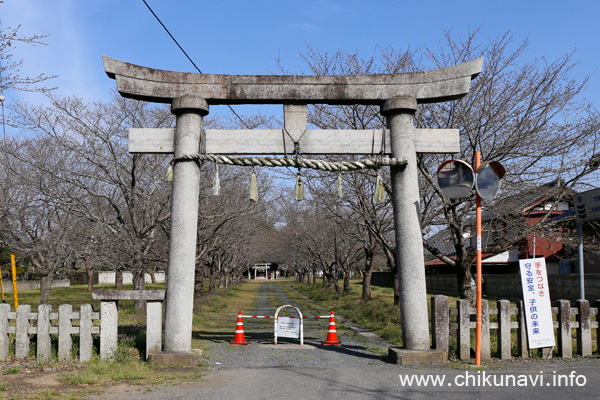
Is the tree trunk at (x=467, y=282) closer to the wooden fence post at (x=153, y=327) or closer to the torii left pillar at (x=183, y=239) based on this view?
the torii left pillar at (x=183, y=239)

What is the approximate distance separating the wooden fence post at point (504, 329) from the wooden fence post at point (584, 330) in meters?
1.51

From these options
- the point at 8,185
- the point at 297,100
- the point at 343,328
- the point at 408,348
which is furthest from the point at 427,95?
the point at 8,185

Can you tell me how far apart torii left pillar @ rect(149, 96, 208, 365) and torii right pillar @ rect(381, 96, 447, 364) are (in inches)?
Result: 148

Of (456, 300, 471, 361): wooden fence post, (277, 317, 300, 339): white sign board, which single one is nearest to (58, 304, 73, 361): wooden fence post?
(277, 317, 300, 339): white sign board

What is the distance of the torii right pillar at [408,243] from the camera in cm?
911

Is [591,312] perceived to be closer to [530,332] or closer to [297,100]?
[530,332]

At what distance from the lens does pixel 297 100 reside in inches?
385

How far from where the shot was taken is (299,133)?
966 centimetres

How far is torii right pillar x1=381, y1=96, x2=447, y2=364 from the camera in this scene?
29.9 ft

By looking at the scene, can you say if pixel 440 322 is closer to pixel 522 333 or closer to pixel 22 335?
pixel 522 333

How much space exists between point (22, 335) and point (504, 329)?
29.1 feet

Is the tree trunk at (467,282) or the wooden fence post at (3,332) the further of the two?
the tree trunk at (467,282)

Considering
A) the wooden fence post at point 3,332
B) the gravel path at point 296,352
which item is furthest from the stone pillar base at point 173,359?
the wooden fence post at point 3,332

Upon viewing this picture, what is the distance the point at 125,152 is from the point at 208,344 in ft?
31.1
